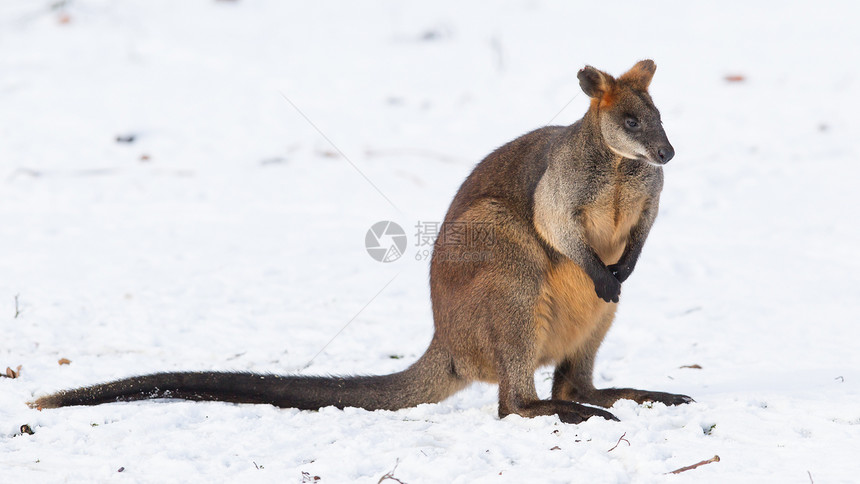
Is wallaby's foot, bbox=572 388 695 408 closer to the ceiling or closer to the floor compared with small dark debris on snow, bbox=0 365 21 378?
closer to the ceiling

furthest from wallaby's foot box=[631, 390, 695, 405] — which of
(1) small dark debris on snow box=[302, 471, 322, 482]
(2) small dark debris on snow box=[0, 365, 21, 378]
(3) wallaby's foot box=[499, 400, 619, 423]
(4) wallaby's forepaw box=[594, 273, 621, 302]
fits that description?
(2) small dark debris on snow box=[0, 365, 21, 378]

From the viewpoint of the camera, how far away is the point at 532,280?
14.5 ft

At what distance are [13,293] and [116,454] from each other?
10.8 ft

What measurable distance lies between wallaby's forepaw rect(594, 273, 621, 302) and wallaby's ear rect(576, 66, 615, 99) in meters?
0.98

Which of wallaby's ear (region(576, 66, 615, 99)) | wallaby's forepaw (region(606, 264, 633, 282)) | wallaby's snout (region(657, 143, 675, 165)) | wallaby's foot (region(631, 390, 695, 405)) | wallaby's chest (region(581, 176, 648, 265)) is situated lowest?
wallaby's foot (region(631, 390, 695, 405))

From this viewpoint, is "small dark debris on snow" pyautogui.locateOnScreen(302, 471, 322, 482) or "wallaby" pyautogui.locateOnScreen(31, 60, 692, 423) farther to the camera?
"wallaby" pyautogui.locateOnScreen(31, 60, 692, 423)

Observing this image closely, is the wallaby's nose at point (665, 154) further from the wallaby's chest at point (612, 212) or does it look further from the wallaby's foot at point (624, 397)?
the wallaby's foot at point (624, 397)

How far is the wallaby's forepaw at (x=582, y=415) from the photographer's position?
4152 mm

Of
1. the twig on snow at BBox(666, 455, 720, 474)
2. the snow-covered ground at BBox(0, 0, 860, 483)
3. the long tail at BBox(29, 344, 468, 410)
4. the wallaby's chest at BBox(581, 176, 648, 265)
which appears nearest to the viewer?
the twig on snow at BBox(666, 455, 720, 474)

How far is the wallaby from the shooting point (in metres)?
4.36

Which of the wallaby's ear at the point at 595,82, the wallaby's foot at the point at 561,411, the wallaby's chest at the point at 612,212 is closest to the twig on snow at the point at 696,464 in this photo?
the wallaby's foot at the point at 561,411

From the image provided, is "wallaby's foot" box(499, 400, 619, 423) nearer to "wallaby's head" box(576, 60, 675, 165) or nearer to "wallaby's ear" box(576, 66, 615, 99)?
"wallaby's head" box(576, 60, 675, 165)

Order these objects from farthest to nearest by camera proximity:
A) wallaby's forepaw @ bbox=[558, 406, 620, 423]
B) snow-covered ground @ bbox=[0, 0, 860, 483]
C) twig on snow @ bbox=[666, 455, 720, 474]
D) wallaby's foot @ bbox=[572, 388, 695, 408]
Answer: wallaby's foot @ bbox=[572, 388, 695, 408]
wallaby's forepaw @ bbox=[558, 406, 620, 423]
snow-covered ground @ bbox=[0, 0, 860, 483]
twig on snow @ bbox=[666, 455, 720, 474]

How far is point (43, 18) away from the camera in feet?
42.0
